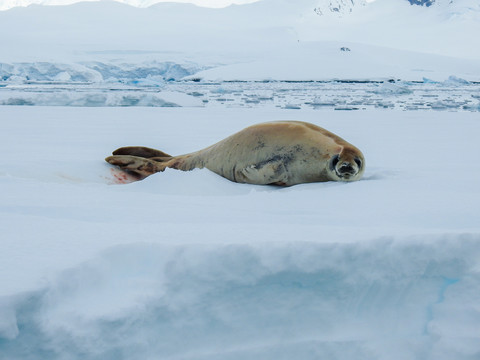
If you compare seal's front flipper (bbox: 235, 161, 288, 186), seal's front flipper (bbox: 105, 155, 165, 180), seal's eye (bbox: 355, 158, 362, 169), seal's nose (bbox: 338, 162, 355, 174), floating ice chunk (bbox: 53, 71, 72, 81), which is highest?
seal's eye (bbox: 355, 158, 362, 169)

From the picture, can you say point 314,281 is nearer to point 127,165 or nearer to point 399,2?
point 127,165

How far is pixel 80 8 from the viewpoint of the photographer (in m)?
61.2

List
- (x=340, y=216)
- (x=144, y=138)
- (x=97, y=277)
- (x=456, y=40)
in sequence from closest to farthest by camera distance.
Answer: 1. (x=97, y=277)
2. (x=340, y=216)
3. (x=144, y=138)
4. (x=456, y=40)

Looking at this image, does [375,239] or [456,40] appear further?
[456,40]

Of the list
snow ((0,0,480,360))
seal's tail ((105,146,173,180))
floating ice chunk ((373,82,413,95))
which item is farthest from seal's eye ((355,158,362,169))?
floating ice chunk ((373,82,413,95))

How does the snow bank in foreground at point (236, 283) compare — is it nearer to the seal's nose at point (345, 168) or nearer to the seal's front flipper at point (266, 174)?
the seal's nose at point (345, 168)

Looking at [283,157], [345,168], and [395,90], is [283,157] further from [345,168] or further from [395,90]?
[395,90]

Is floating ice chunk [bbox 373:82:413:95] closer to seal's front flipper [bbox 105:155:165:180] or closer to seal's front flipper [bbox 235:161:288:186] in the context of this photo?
seal's front flipper [bbox 105:155:165:180]

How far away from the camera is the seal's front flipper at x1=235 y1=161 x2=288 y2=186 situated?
2.50 m

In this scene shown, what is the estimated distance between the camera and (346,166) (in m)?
2.35

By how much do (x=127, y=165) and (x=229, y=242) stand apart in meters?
1.81

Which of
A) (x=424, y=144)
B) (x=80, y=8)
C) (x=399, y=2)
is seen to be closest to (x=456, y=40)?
(x=399, y=2)

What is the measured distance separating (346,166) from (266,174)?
381 millimetres

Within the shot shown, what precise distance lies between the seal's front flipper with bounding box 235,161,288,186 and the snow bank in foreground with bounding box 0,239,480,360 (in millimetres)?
1278
